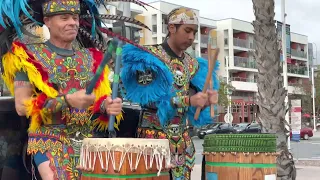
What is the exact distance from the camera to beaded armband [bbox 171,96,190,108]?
Answer: 318 centimetres

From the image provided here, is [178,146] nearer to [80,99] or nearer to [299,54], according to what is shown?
[80,99]

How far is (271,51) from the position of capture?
6.48 meters

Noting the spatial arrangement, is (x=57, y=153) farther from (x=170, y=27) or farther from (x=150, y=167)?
(x=170, y=27)

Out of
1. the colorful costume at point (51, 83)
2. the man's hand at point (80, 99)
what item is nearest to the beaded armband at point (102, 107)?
the colorful costume at point (51, 83)

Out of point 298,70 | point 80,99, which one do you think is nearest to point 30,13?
point 80,99

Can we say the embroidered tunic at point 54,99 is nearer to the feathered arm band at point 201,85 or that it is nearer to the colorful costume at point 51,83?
the colorful costume at point 51,83

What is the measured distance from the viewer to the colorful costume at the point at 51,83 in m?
2.92

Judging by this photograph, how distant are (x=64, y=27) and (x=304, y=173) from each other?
10058mm

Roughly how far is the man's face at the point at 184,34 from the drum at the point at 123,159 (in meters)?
1.08

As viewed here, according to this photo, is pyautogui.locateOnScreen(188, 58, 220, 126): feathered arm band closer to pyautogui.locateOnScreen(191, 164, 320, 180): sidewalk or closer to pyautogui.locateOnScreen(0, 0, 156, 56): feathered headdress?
pyautogui.locateOnScreen(0, 0, 156, 56): feathered headdress

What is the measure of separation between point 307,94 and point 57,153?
49.8m

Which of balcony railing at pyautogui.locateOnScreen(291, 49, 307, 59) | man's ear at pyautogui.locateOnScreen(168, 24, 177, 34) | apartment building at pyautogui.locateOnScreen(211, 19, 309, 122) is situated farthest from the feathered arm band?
balcony railing at pyautogui.locateOnScreen(291, 49, 307, 59)

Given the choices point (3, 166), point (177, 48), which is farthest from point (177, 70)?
point (3, 166)

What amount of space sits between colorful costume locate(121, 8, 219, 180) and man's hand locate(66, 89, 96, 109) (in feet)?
1.85
